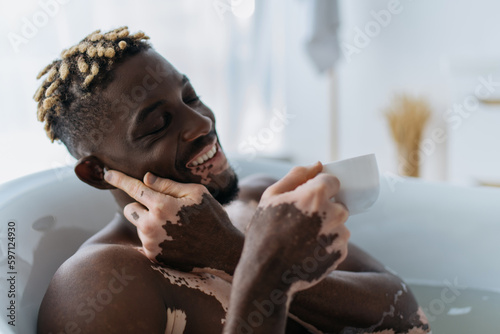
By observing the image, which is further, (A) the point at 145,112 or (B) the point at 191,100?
(B) the point at 191,100

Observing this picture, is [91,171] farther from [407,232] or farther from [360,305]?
[407,232]

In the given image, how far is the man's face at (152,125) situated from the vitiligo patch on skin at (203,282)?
0.62ft

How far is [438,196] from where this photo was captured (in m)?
1.70

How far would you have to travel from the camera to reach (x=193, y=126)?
39.6 inches

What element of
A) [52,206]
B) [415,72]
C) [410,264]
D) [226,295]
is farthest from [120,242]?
[415,72]

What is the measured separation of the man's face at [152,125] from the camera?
0.98 meters

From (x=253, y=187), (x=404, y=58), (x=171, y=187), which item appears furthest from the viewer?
(x=404, y=58)

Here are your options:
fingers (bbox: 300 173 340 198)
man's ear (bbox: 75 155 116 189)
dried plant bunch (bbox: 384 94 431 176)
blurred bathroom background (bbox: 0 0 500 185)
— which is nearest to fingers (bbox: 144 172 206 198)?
man's ear (bbox: 75 155 116 189)

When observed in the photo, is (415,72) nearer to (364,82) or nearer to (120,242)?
(364,82)

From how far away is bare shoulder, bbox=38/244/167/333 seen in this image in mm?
791

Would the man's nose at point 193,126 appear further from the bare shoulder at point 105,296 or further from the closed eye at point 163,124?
the bare shoulder at point 105,296

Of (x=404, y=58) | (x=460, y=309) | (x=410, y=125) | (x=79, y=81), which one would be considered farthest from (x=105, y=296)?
Answer: (x=404, y=58)

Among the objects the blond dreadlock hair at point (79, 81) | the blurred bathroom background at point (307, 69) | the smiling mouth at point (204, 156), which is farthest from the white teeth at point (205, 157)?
the blurred bathroom background at point (307, 69)

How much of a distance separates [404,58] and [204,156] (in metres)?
2.46
